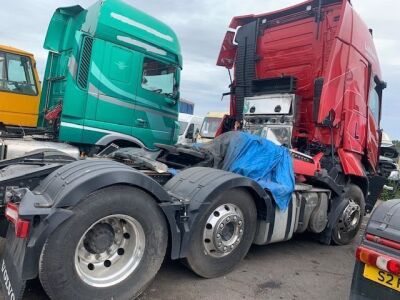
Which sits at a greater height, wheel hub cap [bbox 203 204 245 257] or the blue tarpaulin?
the blue tarpaulin

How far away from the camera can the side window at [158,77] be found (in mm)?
6715

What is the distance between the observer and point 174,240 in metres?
3.33

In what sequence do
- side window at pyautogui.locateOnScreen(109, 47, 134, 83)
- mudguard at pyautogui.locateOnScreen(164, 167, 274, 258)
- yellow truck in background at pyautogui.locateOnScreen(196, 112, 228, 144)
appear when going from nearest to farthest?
mudguard at pyautogui.locateOnScreen(164, 167, 274, 258) < side window at pyautogui.locateOnScreen(109, 47, 134, 83) < yellow truck in background at pyautogui.locateOnScreen(196, 112, 228, 144)

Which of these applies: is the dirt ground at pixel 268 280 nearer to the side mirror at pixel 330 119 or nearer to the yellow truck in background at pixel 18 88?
the side mirror at pixel 330 119

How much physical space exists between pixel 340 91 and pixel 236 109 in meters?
1.97

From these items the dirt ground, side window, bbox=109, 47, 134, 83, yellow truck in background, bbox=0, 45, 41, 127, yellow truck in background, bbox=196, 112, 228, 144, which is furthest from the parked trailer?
yellow truck in background, bbox=196, 112, 228, 144

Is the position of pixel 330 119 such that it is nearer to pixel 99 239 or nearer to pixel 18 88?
pixel 99 239

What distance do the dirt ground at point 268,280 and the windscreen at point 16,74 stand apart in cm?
503

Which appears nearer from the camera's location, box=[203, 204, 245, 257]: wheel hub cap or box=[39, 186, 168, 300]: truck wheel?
box=[39, 186, 168, 300]: truck wheel

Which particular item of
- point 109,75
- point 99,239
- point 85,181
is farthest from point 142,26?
point 99,239

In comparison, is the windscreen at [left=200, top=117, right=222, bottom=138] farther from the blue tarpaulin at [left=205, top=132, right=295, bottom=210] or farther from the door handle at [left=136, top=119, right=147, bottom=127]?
the blue tarpaulin at [left=205, top=132, right=295, bottom=210]

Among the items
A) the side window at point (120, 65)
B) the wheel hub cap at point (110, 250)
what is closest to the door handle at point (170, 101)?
the side window at point (120, 65)

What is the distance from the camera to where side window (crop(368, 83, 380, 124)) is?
247 inches

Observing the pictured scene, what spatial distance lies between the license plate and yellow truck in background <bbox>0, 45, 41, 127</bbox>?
666 cm
